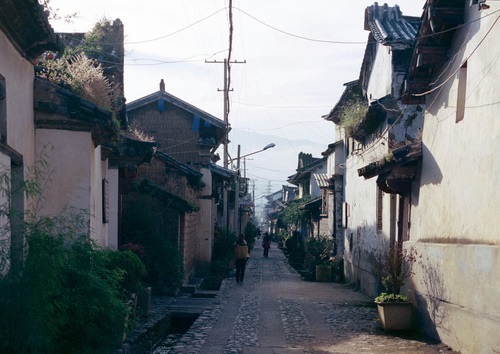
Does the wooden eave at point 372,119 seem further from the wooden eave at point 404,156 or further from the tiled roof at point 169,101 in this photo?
the tiled roof at point 169,101

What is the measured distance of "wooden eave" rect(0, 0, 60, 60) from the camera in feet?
27.7

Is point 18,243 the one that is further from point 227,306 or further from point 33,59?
point 227,306

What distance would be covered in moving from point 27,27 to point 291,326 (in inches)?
→ 324

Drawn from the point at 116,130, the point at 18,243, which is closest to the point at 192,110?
the point at 116,130

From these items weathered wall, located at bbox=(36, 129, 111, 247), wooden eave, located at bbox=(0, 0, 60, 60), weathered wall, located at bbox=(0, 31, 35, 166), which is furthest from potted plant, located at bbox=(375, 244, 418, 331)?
wooden eave, located at bbox=(0, 0, 60, 60)

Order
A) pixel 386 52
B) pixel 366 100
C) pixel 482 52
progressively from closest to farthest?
pixel 482 52 → pixel 386 52 → pixel 366 100

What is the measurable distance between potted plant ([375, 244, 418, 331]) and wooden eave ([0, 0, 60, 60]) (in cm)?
745

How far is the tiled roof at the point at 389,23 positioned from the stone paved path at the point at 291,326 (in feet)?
25.1

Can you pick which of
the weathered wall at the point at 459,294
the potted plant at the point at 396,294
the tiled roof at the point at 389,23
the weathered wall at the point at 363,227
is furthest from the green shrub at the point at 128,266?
the tiled roof at the point at 389,23

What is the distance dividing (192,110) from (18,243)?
23.6 m

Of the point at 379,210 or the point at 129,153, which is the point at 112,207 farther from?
the point at 379,210

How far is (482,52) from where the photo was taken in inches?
391

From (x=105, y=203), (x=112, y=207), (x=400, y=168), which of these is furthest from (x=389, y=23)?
(x=105, y=203)

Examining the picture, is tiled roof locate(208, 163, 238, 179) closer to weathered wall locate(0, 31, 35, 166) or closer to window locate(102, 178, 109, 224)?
window locate(102, 178, 109, 224)
